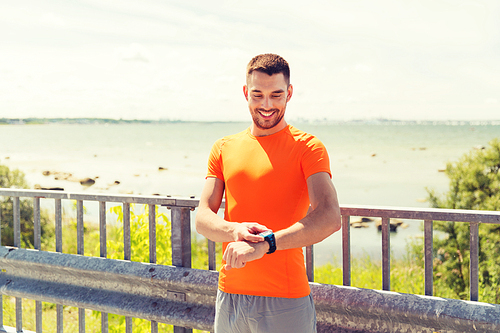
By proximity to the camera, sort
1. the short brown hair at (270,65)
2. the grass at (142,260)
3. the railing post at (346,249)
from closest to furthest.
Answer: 1. the short brown hair at (270,65)
2. the railing post at (346,249)
3. the grass at (142,260)

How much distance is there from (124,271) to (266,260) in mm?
1759

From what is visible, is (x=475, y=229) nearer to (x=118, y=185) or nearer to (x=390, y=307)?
(x=390, y=307)

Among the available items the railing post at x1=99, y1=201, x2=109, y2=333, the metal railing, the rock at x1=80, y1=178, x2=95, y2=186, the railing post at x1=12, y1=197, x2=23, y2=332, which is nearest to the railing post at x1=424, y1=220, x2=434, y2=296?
the metal railing

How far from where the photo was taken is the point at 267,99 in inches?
91.1

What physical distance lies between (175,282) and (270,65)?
6.35 feet

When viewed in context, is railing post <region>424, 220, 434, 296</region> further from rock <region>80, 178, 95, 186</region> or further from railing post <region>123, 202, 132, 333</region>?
rock <region>80, 178, 95, 186</region>

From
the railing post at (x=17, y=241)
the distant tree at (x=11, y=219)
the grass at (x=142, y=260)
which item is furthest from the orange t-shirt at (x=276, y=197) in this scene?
the distant tree at (x=11, y=219)

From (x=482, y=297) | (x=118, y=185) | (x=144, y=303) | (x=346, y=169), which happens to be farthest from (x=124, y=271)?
(x=346, y=169)

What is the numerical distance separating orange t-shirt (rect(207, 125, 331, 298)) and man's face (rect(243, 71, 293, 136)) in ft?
0.27

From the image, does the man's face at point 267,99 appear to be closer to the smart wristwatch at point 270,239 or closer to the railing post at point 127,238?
the smart wristwatch at point 270,239

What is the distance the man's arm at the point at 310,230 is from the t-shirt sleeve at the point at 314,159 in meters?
0.04

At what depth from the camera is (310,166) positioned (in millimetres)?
2211

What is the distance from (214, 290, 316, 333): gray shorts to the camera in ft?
7.27

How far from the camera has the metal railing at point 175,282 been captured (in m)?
2.65
